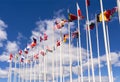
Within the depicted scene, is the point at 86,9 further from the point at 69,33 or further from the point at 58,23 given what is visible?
the point at 58,23

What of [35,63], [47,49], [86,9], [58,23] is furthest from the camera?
[35,63]

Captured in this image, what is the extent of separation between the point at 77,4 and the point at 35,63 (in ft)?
104

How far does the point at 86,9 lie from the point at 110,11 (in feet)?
17.1

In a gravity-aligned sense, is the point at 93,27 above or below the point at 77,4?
below

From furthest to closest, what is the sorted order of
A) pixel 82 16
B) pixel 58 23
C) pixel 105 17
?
pixel 58 23 < pixel 82 16 < pixel 105 17

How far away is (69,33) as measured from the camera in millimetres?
47906

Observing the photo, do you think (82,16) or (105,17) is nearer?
(105,17)

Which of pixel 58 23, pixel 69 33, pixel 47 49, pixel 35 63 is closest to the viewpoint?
pixel 69 33

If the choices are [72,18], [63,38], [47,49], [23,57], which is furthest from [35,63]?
[72,18]

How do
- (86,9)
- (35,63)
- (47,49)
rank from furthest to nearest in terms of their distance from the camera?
1. (35,63)
2. (47,49)
3. (86,9)

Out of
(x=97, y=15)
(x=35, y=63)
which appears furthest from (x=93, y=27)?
(x=35, y=63)

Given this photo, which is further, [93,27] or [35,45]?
[35,45]

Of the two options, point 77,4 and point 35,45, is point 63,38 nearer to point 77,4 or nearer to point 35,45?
point 77,4

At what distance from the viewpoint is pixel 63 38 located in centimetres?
5153
